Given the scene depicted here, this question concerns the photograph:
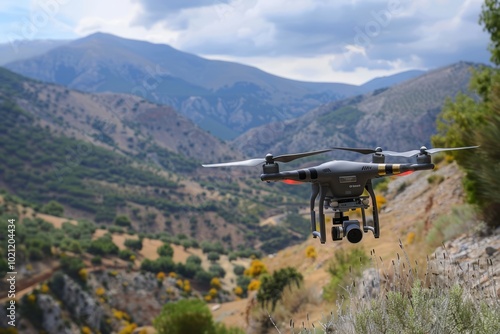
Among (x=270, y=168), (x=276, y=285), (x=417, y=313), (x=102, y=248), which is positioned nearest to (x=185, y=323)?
(x=276, y=285)

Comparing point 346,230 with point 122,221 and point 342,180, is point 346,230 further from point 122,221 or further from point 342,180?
point 122,221

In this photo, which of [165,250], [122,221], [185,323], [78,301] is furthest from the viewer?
[122,221]

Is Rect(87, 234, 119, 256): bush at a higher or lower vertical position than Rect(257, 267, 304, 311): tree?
lower

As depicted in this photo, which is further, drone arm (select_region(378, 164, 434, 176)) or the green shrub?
the green shrub

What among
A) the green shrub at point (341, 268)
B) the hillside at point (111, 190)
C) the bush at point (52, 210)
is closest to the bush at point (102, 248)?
the bush at point (52, 210)

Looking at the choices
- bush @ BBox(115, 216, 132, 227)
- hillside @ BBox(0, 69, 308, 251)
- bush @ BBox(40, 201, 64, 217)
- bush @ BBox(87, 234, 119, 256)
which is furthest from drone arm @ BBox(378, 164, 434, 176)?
bush @ BBox(115, 216, 132, 227)

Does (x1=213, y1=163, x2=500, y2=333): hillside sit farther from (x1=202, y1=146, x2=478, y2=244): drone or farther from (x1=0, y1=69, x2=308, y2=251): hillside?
(x1=0, y1=69, x2=308, y2=251): hillside

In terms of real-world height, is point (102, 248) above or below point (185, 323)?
below

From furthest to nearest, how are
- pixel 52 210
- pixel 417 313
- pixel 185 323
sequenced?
pixel 52 210
pixel 185 323
pixel 417 313

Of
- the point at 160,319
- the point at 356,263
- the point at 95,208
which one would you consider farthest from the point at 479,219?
the point at 95,208

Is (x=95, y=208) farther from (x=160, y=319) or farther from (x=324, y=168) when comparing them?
(x=324, y=168)
